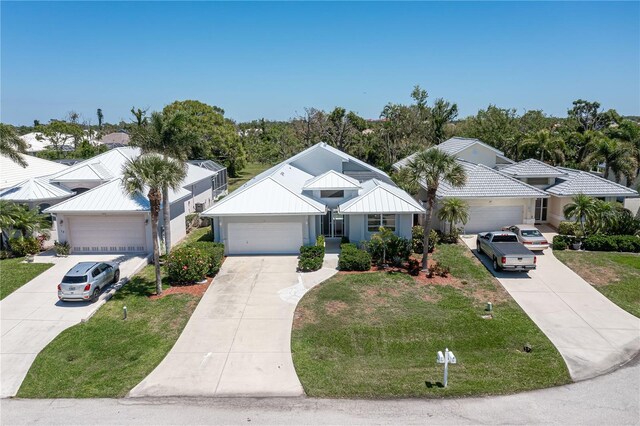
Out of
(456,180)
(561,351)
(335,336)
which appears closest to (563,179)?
(456,180)

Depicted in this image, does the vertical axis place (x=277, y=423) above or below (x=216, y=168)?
below

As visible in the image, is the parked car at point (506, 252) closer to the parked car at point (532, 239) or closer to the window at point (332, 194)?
the parked car at point (532, 239)

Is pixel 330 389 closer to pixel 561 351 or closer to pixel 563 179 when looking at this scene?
pixel 561 351

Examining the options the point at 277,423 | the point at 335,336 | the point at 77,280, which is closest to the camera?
the point at 277,423

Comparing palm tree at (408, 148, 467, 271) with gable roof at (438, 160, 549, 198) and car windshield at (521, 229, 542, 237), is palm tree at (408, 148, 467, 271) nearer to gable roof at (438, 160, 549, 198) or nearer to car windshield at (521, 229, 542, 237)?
car windshield at (521, 229, 542, 237)

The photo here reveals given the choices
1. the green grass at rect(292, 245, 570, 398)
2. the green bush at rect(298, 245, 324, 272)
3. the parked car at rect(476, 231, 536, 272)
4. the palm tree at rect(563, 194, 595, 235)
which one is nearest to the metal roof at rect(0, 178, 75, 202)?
the green bush at rect(298, 245, 324, 272)

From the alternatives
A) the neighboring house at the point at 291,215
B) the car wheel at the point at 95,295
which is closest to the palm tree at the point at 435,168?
the neighboring house at the point at 291,215
